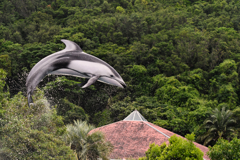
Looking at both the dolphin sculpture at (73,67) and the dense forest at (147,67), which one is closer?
the dolphin sculpture at (73,67)

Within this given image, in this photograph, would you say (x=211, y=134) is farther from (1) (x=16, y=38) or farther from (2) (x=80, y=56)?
(1) (x=16, y=38)

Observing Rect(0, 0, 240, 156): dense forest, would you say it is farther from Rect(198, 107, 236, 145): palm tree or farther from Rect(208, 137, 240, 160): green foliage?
Rect(208, 137, 240, 160): green foliage

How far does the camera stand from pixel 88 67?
28.7 feet

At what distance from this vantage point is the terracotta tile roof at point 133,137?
15602mm

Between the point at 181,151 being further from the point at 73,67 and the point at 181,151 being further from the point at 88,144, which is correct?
the point at 88,144

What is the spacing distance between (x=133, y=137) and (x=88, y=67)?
29.7 ft

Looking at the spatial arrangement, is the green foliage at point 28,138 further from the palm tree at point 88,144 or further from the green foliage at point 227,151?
the green foliage at point 227,151

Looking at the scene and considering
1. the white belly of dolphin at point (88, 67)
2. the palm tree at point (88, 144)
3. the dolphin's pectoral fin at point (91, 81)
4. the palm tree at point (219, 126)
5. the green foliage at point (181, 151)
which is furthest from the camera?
the palm tree at point (219, 126)

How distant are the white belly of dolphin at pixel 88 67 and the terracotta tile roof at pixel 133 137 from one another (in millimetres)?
7997

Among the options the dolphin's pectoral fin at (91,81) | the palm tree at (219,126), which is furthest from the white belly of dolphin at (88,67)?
the palm tree at (219,126)

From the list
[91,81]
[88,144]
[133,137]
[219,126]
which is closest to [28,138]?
[88,144]

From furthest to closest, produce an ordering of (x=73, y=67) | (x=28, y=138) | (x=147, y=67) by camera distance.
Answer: (x=147, y=67)
(x=28, y=138)
(x=73, y=67)

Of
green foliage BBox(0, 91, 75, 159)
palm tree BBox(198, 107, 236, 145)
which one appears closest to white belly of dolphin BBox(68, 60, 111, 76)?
green foliage BBox(0, 91, 75, 159)

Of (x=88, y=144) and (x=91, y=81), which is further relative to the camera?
(x=88, y=144)
